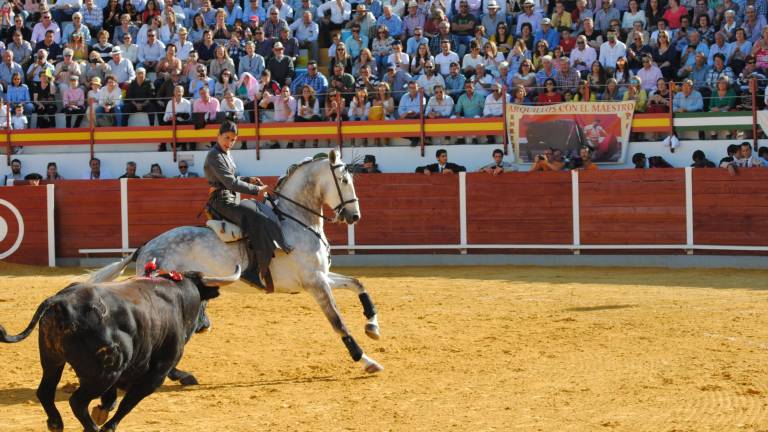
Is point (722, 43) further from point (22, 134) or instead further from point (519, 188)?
point (22, 134)

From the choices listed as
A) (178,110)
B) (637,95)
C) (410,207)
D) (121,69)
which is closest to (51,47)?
(121,69)

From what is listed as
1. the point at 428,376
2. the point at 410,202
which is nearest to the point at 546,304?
the point at 428,376

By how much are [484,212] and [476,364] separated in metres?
8.11

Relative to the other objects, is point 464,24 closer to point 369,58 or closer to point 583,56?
point 369,58

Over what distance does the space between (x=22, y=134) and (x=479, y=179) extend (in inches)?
309

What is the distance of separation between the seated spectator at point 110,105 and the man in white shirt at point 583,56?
7.42 meters

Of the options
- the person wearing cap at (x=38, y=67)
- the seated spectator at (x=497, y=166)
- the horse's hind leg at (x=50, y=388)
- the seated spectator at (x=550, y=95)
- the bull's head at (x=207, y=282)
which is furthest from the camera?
the person wearing cap at (x=38, y=67)

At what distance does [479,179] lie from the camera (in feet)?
54.5

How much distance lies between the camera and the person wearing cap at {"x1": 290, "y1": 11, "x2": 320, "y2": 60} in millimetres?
19672

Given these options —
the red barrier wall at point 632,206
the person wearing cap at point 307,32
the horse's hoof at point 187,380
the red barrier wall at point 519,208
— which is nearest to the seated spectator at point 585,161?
the red barrier wall at point 632,206

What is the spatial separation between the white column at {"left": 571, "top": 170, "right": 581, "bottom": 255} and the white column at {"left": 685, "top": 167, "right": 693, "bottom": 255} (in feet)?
4.91

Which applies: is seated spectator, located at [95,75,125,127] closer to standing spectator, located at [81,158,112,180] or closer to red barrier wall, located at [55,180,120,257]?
standing spectator, located at [81,158,112,180]

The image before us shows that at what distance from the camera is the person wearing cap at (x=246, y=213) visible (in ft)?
27.9

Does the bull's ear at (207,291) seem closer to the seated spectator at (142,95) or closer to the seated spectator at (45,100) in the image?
the seated spectator at (142,95)
